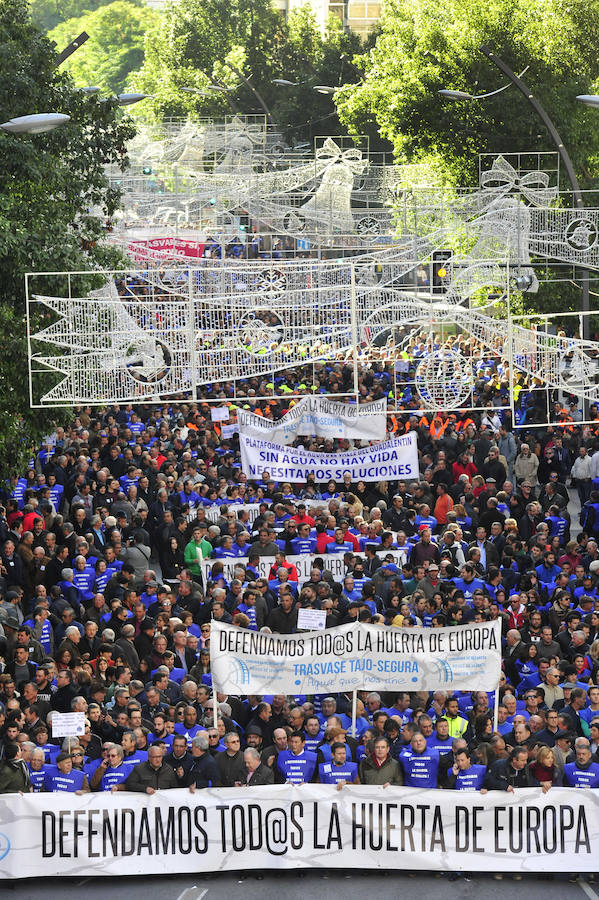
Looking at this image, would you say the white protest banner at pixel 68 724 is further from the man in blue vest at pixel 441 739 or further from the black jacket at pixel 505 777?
the black jacket at pixel 505 777

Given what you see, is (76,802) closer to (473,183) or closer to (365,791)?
(365,791)

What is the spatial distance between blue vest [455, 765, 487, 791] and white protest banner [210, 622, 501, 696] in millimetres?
1006

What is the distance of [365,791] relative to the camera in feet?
44.2

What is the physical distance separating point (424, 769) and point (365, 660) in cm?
123

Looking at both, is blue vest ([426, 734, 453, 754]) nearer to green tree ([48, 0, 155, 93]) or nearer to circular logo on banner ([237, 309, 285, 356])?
circular logo on banner ([237, 309, 285, 356])

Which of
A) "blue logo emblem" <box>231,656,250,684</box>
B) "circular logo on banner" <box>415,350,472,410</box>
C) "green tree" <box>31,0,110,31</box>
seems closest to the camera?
"blue logo emblem" <box>231,656,250,684</box>

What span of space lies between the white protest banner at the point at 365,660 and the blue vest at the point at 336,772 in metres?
0.93

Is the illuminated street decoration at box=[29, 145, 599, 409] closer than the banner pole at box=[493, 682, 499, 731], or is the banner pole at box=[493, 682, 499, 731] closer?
the banner pole at box=[493, 682, 499, 731]

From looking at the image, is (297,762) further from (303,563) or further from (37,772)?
(303,563)

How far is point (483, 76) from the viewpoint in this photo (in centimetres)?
4569

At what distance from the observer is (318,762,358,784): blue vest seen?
13578mm

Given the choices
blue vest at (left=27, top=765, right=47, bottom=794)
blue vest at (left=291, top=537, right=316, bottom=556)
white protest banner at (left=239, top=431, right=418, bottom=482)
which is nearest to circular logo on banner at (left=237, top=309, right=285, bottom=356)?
blue vest at (left=291, top=537, right=316, bottom=556)

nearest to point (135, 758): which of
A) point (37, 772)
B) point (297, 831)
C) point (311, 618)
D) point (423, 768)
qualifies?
point (37, 772)

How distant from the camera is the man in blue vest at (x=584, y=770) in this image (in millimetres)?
13469
